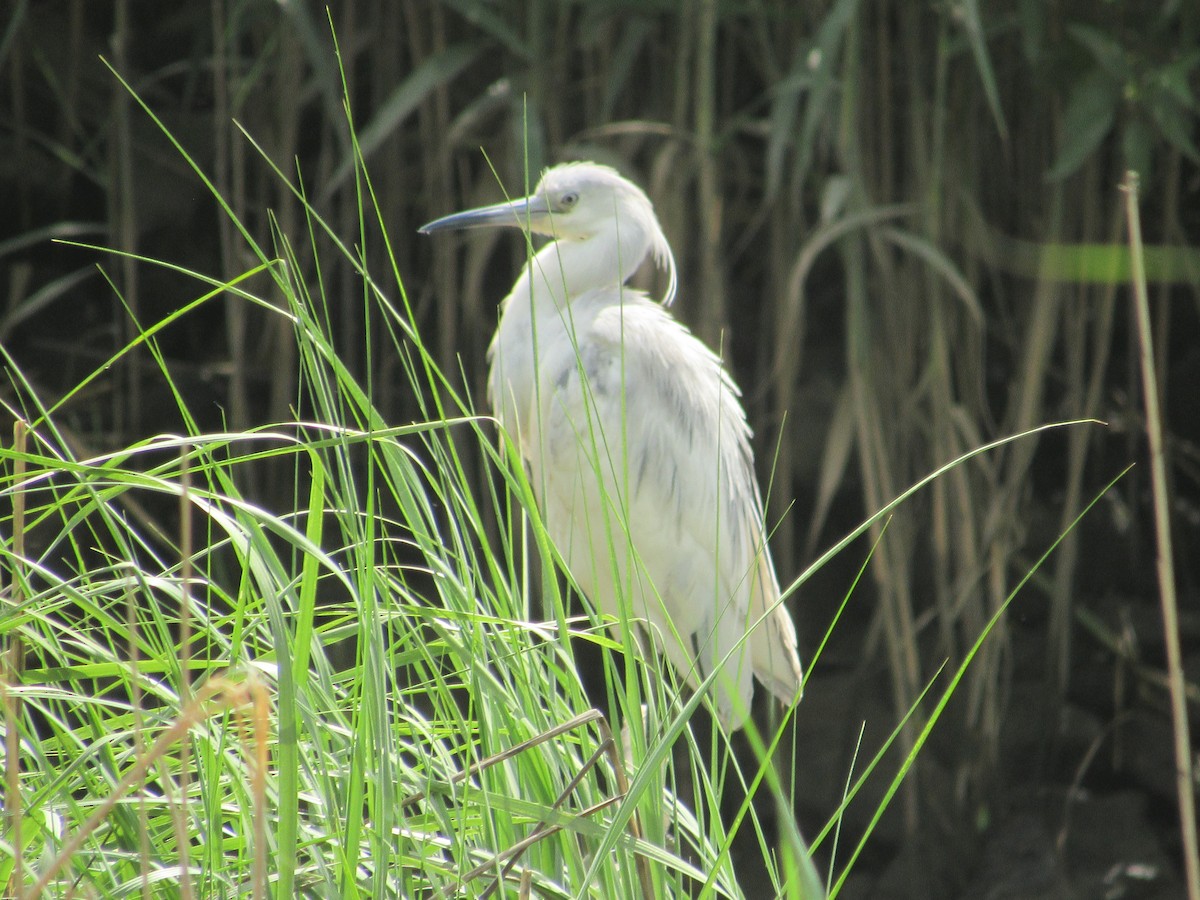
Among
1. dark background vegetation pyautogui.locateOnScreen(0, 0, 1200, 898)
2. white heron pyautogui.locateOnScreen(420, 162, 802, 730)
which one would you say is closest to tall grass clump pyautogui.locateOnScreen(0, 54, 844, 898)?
white heron pyautogui.locateOnScreen(420, 162, 802, 730)

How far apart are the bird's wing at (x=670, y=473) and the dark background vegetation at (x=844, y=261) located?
1.26 ft

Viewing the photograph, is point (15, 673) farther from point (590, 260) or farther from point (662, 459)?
point (662, 459)

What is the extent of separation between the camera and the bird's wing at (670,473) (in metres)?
2.45

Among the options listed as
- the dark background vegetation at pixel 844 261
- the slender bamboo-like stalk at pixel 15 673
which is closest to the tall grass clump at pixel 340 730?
the slender bamboo-like stalk at pixel 15 673

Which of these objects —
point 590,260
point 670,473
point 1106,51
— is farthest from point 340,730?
point 1106,51

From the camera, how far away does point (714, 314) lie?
3.03 m

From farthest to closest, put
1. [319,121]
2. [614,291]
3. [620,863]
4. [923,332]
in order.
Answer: [319,121]
[923,332]
[614,291]
[620,863]

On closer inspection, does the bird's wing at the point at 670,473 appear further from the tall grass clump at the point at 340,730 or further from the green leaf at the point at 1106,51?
the tall grass clump at the point at 340,730

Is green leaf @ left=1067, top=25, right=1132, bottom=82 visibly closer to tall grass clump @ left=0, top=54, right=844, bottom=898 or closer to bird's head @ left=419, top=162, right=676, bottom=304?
bird's head @ left=419, top=162, right=676, bottom=304

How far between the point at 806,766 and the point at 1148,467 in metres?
1.27

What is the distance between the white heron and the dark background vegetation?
0.36 m

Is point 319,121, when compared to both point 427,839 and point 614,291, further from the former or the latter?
point 427,839

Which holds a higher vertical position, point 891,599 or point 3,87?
point 3,87

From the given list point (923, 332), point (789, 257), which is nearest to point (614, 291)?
point (789, 257)
